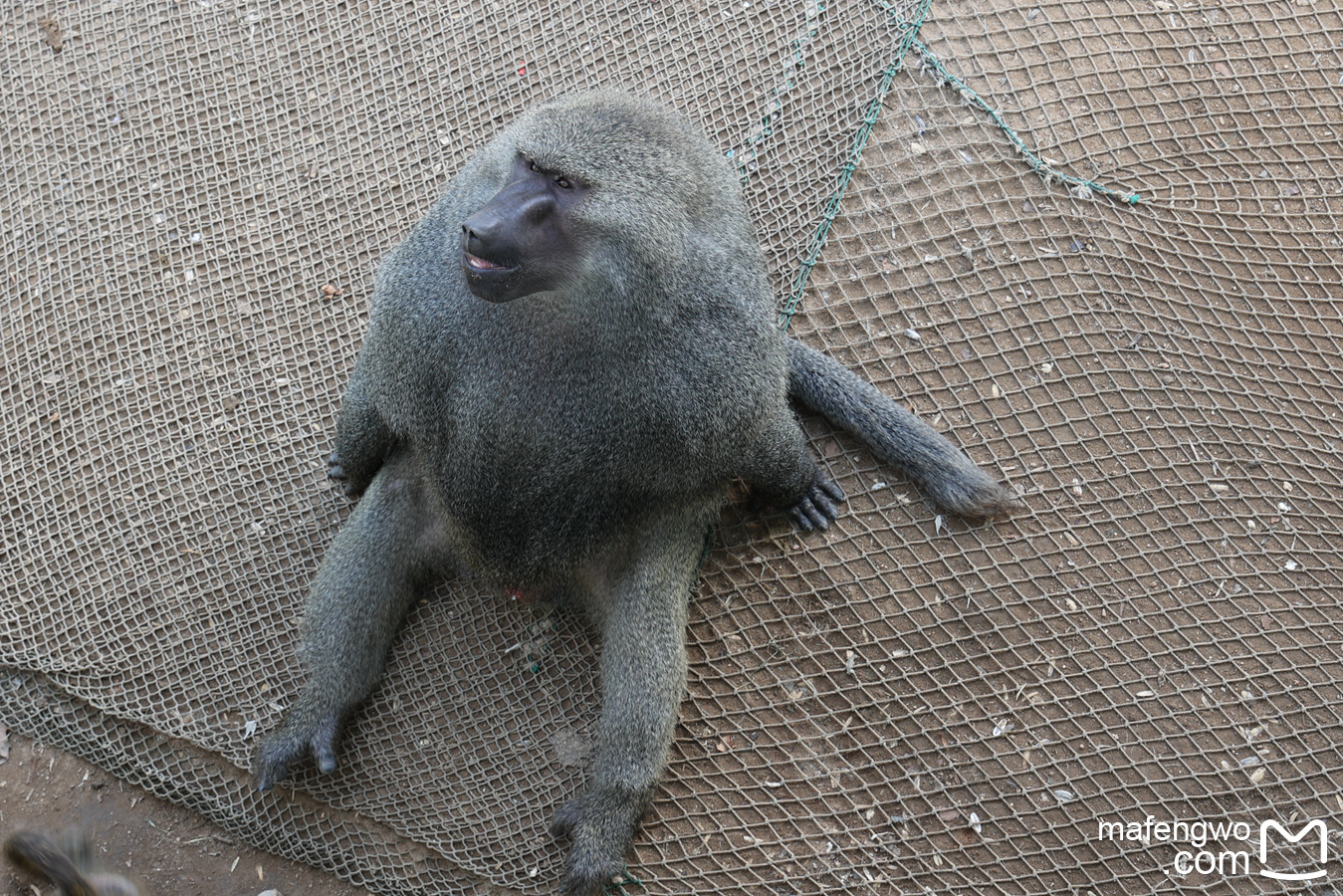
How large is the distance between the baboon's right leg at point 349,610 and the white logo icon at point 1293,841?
3.08 metres

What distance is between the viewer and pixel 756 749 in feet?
12.3

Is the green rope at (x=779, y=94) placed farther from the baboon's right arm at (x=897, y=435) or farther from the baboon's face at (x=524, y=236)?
the baboon's face at (x=524, y=236)

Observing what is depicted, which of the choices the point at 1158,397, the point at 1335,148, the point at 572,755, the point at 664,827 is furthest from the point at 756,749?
the point at 1335,148

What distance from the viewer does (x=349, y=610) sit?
369 cm

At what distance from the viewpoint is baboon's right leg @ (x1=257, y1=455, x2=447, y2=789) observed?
3697mm

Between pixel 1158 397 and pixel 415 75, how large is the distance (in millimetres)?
3528

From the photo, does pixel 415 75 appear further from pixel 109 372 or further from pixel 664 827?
pixel 664 827

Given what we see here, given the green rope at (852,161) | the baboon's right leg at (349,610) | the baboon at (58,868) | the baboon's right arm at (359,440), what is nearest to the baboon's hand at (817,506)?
the green rope at (852,161)

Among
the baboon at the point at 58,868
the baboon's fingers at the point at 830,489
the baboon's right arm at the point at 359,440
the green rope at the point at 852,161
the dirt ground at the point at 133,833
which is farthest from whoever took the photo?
the green rope at the point at 852,161

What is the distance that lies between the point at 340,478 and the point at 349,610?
60 cm

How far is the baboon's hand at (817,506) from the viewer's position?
387 cm

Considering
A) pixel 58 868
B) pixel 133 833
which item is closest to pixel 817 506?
pixel 58 868

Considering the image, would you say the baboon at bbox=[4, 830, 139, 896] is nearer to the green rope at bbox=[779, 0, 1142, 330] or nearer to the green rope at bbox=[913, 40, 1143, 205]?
the green rope at bbox=[779, 0, 1142, 330]

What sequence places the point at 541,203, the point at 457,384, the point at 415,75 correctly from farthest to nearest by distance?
the point at 415,75, the point at 457,384, the point at 541,203
